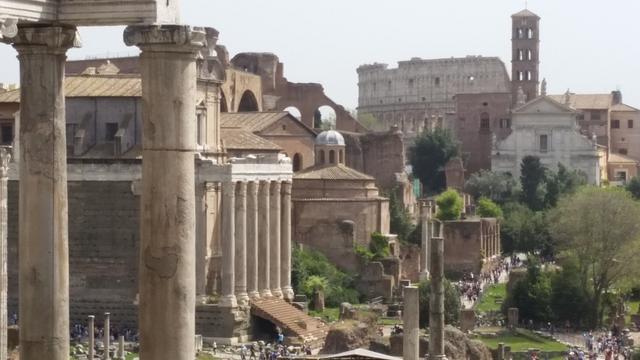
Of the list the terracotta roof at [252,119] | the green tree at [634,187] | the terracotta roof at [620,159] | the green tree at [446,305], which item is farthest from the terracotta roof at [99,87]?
the terracotta roof at [620,159]

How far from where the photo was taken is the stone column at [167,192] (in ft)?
26.1

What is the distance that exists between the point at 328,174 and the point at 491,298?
18.9 ft

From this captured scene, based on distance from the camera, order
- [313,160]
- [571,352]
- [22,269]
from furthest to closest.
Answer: [313,160], [571,352], [22,269]

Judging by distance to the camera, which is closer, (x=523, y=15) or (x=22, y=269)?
(x=22, y=269)

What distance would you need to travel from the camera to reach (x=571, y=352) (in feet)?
106

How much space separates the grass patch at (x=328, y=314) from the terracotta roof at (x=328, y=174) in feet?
20.0

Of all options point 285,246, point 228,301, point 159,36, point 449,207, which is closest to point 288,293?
point 285,246

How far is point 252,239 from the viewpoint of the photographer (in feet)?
112

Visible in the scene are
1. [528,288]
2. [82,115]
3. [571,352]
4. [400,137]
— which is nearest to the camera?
[571,352]

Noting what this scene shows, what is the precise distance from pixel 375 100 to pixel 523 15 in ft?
117

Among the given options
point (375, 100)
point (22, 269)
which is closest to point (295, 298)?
point (22, 269)

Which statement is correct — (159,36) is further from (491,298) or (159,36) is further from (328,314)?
(491,298)

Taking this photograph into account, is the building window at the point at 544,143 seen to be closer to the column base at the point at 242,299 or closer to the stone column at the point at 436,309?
the column base at the point at 242,299

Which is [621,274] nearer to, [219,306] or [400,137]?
[219,306]
